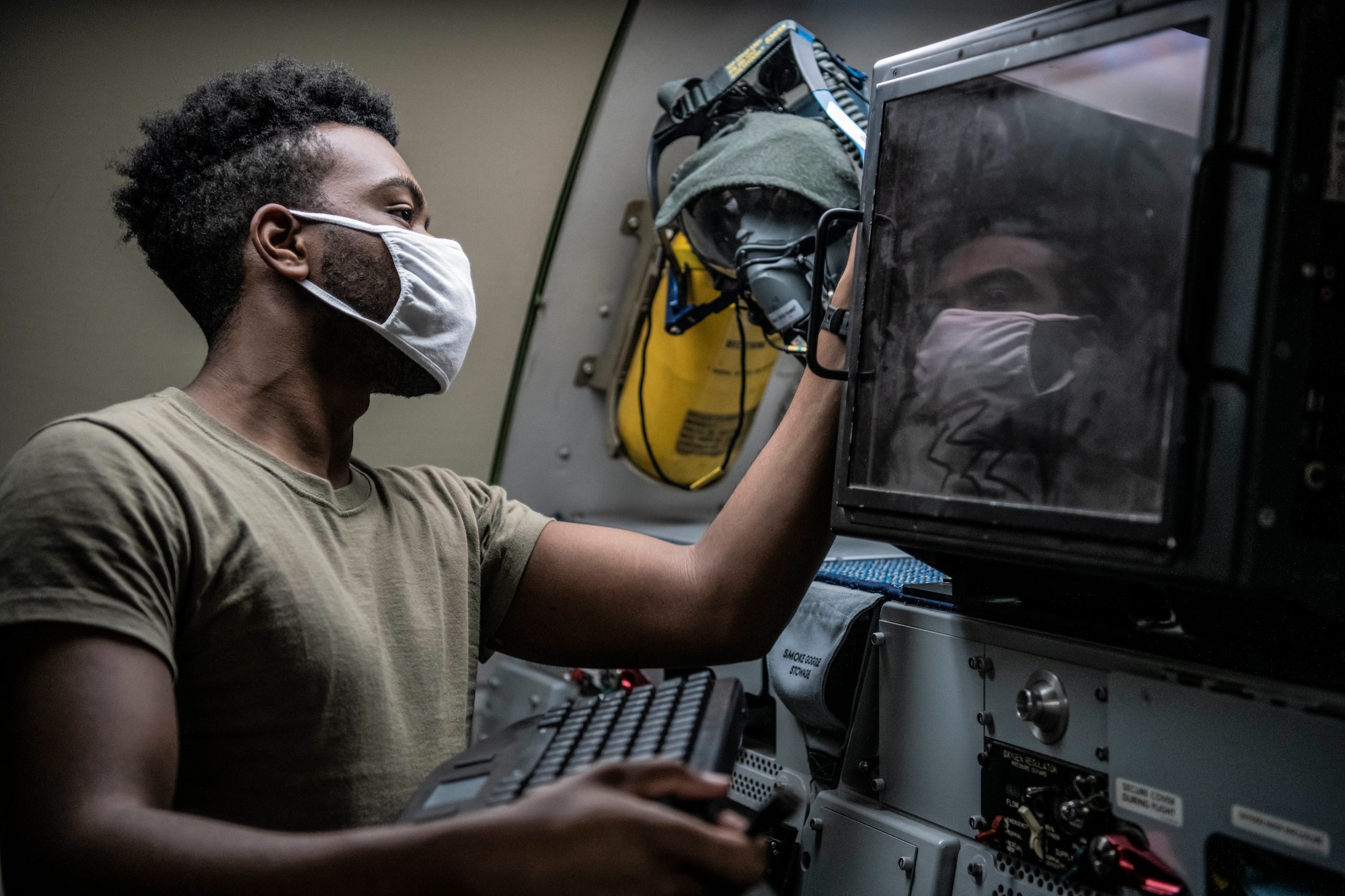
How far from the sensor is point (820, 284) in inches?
49.3

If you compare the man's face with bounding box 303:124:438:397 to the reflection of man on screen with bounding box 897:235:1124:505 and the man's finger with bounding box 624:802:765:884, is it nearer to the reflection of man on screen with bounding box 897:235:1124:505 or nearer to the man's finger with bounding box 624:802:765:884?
the reflection of man on screen with bounding box 897:235:1124:505

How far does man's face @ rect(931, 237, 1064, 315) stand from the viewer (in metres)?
1.08

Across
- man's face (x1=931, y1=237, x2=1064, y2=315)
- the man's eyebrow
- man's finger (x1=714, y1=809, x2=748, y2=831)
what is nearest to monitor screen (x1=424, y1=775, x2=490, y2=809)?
man's finger (x1=714, y1=809, x2=748, y2=831)

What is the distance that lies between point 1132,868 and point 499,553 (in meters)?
0.95

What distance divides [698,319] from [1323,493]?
61.1 inches

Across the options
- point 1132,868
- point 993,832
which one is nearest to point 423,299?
point 993,832

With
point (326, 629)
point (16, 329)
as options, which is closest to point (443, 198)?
point (16, 329)

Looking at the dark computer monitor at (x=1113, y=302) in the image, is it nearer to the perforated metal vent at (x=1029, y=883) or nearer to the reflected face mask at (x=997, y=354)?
the reflected face mask at (x=997, y=354)

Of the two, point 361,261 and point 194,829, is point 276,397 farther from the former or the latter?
point 194,829

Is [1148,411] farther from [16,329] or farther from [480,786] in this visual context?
[16,329]

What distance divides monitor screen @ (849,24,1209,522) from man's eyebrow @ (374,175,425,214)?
743mm

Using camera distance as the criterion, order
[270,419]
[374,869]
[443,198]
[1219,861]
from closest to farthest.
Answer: [374,869] → [1219,861] → [270,419] → [443,198]

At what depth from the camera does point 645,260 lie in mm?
2793

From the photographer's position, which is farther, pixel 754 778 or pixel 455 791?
pixel 754 778
